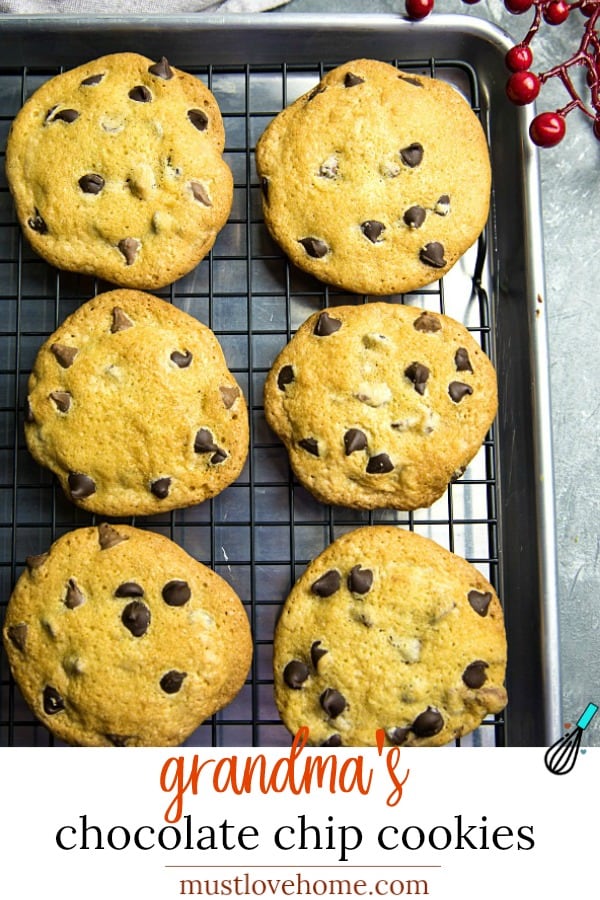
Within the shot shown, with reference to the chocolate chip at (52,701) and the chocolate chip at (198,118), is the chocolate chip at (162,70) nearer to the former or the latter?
the chocolate chip at (198,118)

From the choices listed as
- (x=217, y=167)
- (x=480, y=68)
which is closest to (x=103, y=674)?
(x=217, y=167)

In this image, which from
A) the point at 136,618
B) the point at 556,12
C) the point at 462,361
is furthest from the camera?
the point at 556,12

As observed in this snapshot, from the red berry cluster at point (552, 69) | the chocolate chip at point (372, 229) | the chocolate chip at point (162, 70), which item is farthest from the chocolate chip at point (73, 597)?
the red berry cluster at point (552, 69)

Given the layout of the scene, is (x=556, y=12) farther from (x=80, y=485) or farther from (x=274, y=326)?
(x=80, y=485)

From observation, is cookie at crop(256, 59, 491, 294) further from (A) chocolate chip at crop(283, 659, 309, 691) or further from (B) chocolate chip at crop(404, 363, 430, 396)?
(A) chocolate chip at crop(283, 659, 309, 691)

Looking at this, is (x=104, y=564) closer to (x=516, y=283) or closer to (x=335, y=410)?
(x=335, y=410)

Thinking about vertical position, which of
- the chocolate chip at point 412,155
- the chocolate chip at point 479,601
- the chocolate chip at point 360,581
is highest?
the chocolate chip at point 412,155

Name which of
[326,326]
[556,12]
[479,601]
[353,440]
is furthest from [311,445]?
[556,12]
